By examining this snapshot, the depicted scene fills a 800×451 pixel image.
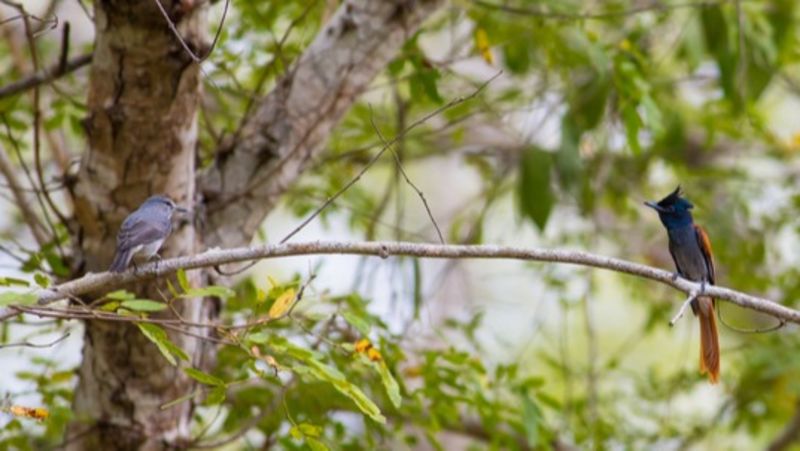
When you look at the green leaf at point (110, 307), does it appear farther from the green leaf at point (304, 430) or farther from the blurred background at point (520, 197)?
the green leaf at point (304, 430)

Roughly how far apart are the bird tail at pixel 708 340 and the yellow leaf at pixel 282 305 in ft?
5.77

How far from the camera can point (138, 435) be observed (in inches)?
147

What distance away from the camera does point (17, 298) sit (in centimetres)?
247

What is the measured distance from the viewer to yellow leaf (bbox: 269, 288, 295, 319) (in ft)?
9.77

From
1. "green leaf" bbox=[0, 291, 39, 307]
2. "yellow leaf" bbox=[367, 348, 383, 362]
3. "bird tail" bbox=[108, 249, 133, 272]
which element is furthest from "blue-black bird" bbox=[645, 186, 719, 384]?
"green leaf" bbox=[0, 291, 39, 307]

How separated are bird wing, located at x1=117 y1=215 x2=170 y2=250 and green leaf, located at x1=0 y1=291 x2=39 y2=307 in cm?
62

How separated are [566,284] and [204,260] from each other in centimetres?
400

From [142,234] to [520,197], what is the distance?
101 inches

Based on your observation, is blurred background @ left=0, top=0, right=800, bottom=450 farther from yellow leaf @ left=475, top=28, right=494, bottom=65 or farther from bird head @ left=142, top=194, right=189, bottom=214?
bird head @ left=142, top=194, right=189, bottom=214

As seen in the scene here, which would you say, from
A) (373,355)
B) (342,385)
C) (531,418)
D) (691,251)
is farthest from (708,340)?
(342,385)

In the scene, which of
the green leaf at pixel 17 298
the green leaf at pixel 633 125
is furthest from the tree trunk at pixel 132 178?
the green leaf at pixel 633 125

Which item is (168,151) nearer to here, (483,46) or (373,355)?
(373,355)

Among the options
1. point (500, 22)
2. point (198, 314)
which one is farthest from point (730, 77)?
point (198, 314)

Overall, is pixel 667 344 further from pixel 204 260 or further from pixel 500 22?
pixel 204 260
